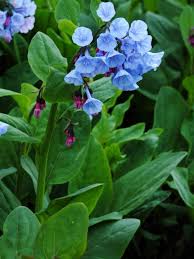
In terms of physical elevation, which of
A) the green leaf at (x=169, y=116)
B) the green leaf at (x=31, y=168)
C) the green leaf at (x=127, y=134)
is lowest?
the green leaf at (x=169, y=116)

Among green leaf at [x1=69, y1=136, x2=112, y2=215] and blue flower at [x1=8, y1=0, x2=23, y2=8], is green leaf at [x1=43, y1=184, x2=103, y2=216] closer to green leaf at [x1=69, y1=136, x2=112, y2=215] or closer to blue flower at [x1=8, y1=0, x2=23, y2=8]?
green leaf at [x1=69, y1=136, x2=112, y2=215]

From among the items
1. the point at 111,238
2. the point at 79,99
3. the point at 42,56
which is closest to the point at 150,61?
the point at 79,99

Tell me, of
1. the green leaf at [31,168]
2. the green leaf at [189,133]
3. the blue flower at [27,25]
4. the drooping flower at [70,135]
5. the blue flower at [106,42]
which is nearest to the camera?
the blue flower at [106,42]

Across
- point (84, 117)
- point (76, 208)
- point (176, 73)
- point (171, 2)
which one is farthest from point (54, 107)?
point (171, 2)

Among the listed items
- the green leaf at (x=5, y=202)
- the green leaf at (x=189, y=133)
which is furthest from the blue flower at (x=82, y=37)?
the green leaf at (x=189, y=133)

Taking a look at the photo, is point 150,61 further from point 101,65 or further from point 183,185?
point 183,185

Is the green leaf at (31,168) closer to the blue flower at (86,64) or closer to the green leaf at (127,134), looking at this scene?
the green leaf at (127,134)
